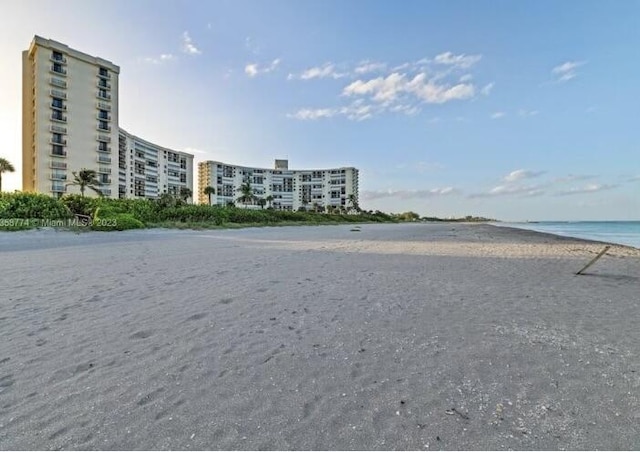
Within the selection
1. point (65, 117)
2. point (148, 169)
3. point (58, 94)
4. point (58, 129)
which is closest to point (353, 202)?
point (148, 169)

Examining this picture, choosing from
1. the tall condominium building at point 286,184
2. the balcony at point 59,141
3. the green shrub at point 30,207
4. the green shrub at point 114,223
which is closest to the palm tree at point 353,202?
the tall condominium building at point 286,184

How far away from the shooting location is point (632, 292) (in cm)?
651

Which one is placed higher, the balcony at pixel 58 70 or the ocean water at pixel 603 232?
the balcony at pixel 58 70

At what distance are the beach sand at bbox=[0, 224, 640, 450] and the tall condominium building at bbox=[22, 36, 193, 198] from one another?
60.1m

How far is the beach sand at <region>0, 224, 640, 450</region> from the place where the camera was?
218cm

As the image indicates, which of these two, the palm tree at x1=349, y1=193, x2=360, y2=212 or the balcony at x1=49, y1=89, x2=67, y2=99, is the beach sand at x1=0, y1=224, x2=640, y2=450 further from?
the palm tree at x1=349, y1=193, x2=360, y2=212

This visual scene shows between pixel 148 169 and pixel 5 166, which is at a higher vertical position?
pixel 148 169

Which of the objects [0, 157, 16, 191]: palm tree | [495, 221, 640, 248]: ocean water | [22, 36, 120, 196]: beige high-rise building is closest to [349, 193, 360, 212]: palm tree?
[495, 221, 640, 248]: ocean water

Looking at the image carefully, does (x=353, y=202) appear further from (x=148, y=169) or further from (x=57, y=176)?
(x=57, y=176)

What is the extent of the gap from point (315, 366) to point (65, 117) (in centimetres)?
6922

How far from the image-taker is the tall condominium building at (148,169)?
6988cm

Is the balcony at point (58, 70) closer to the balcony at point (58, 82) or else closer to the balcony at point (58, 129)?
the balcony at point (58, 82)

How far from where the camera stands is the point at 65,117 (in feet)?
176

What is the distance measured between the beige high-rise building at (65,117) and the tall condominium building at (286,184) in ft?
166
